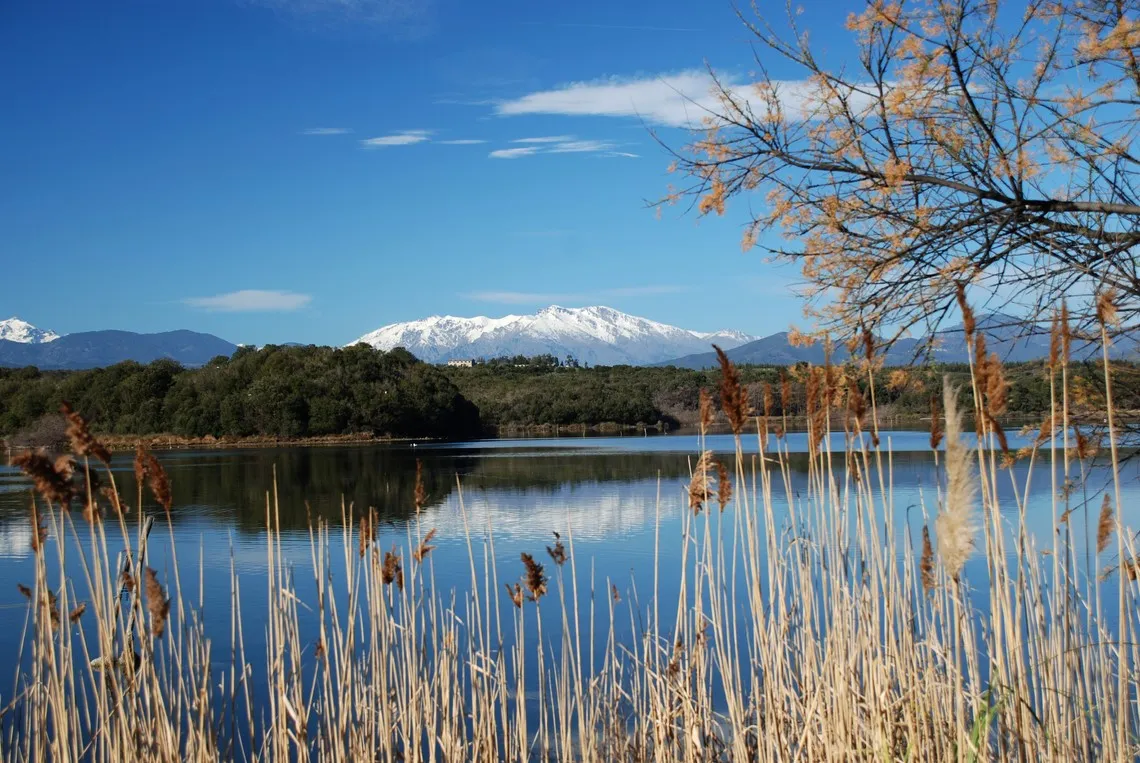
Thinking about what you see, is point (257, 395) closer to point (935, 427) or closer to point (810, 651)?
point (810, 651)

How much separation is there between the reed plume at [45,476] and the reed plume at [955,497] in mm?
1711

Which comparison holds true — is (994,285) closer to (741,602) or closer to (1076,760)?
(1076,760)

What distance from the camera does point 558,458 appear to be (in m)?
29.4

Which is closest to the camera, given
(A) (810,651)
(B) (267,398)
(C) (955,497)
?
(C) (955,497)

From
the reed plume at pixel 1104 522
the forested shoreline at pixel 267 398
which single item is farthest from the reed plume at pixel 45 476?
the forested shoreline at pixel 267 398

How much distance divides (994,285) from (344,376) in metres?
42.2

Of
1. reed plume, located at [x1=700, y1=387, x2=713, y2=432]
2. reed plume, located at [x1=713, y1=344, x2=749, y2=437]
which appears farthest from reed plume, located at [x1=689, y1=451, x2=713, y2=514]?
reed plume, located at [x1=713, y1=344, x2=749, y2=437]

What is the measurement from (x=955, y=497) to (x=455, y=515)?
14.1 m

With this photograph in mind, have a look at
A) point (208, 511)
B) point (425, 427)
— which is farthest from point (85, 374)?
point (208, 511)

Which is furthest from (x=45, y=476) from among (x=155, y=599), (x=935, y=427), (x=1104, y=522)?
(x=1104, y=522)

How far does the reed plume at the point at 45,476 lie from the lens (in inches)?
72.6

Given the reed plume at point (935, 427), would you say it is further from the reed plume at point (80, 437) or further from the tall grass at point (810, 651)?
the reed plume at point (80, 437)

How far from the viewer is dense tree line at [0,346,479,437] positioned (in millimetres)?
41719

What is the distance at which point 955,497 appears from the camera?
180cm
